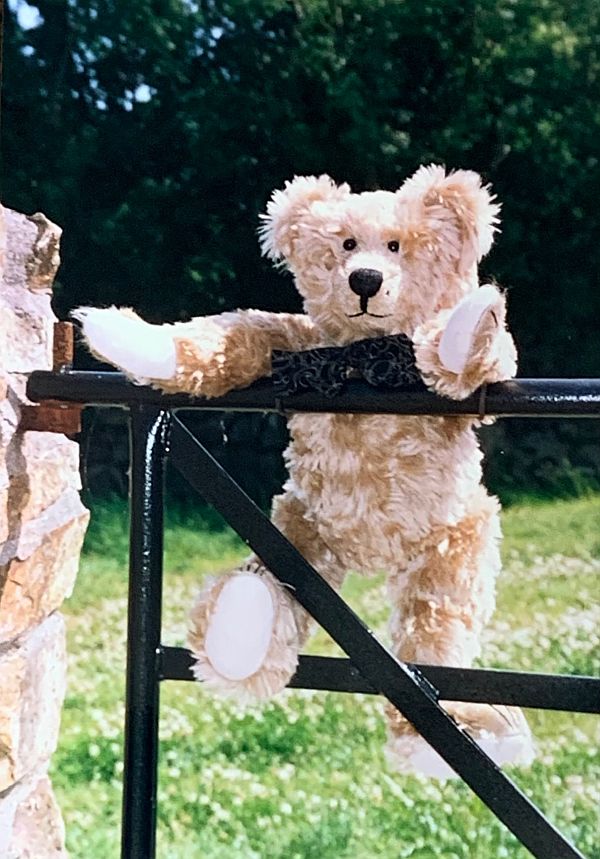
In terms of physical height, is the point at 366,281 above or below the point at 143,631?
above

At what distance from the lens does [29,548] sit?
796 mm

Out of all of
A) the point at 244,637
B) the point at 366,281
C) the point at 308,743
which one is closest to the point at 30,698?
the point at 244,637

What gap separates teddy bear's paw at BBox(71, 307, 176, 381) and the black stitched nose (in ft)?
0.49

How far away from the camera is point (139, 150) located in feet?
4.66

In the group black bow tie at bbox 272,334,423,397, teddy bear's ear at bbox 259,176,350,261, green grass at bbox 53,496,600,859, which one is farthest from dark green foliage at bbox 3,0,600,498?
black bow tie at bbox 272,334,423,397

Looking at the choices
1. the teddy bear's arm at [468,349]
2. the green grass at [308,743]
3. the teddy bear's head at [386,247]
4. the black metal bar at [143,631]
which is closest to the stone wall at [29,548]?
the black metal bar at [143,631]

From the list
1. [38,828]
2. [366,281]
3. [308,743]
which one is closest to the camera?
[366,281]

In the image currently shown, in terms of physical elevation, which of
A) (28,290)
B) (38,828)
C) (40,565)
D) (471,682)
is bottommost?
(38,828)

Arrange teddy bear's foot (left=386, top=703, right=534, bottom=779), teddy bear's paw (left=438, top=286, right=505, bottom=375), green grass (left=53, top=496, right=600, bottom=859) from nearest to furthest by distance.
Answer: teddy bear's paw (left=438, top=286, right=505, bottom=375)
teddy bear's foot (left=386, top=703, right=534, bottom=779)
green grass (left=53, top=496, right=600, bottom=859)

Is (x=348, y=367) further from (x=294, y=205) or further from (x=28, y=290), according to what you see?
(x=28, y=290)

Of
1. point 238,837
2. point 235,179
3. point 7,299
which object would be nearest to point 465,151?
point 235,179

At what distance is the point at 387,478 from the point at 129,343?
0.22 metres

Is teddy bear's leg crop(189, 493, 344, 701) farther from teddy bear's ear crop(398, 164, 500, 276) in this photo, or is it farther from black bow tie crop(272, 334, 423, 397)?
teddy bear's ear crop(398, 164, 500, 276)

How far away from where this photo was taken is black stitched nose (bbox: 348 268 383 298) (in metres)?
0.74
